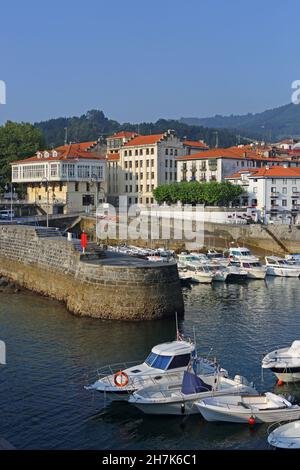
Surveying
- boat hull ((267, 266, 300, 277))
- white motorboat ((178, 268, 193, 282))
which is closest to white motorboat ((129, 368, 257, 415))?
white motorboat ((178, 268, 193, 282))

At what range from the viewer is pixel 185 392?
2642cm

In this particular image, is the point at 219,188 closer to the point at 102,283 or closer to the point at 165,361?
the point at 102,283

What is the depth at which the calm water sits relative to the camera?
24.0m

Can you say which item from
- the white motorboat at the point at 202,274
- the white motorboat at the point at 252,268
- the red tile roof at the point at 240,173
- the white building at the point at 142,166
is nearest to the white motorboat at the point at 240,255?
the white motorboat at the point at 252,268

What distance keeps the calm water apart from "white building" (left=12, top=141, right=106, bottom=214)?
51.1 metres

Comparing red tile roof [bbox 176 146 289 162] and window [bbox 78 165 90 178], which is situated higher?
red tile roof [bbox 176 146 289 162]

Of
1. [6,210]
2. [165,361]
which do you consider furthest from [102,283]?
[6,210]

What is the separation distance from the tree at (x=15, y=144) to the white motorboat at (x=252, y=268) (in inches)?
2561

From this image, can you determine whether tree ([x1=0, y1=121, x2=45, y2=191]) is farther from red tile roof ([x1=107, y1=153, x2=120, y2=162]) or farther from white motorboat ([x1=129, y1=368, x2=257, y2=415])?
white motorboat ([x1=129, y1=368, x2=257, y2=415])

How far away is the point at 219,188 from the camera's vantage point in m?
92.1

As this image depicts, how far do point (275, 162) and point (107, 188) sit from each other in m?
31.4

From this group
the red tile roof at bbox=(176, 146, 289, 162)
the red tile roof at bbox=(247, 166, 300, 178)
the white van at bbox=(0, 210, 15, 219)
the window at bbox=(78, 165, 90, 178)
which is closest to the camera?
the white van at bbox=(0, 210, 15, 219)

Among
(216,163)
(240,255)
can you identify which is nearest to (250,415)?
(240,255)
